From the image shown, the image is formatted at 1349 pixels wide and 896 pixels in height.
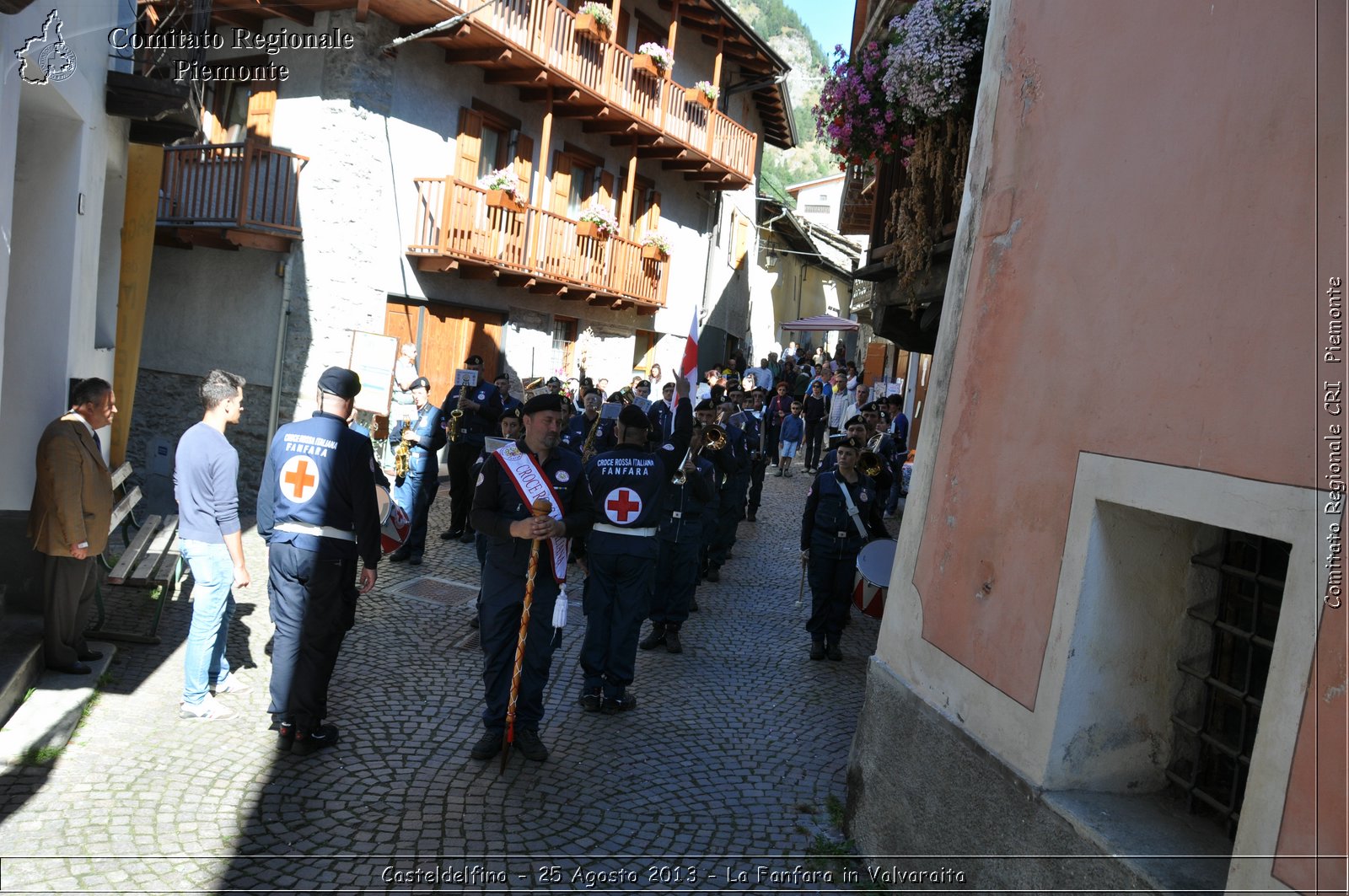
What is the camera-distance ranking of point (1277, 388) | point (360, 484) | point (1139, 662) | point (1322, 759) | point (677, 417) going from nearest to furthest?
point (1322, 759) < point (1277, 388) < point (1139, 662) < point (360, 484) < point (677, 417)

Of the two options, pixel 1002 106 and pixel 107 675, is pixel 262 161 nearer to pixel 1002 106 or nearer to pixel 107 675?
pixel 107 675

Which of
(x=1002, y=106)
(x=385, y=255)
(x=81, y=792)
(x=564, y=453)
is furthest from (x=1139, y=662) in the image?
(x=385, y=255)

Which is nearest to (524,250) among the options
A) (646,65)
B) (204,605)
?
(646,65)

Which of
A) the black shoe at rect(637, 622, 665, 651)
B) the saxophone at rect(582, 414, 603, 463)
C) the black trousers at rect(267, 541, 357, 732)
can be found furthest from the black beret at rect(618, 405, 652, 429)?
the saxophone at rect(582, 414, 603, 463)

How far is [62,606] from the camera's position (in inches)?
244

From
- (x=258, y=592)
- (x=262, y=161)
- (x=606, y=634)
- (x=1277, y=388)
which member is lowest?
Result: (x=258, y=592)

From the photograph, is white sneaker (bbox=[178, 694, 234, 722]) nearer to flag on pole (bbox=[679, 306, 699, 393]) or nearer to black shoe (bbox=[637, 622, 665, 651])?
black shoe (bbox=[637, 622, 665, 651])

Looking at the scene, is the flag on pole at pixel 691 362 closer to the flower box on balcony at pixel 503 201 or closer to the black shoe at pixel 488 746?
the black shoe at pixel 488 746

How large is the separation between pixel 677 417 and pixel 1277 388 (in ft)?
19.7

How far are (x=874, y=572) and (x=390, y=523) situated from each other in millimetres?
3162

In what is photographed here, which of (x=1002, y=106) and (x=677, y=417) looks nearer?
(x=1002, y=106)

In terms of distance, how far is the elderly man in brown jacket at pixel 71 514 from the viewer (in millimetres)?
6035

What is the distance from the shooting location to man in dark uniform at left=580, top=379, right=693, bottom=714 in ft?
22.1

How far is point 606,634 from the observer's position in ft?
22.2
